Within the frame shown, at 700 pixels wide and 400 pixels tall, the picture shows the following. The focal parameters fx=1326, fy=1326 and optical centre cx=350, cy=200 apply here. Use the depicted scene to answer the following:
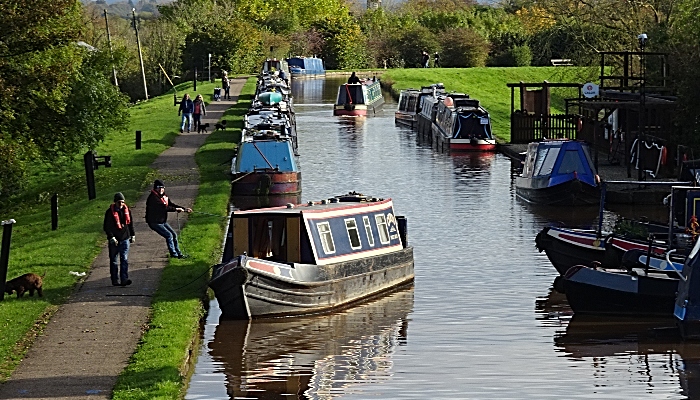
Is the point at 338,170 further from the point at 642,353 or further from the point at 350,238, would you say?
the point at 642,353

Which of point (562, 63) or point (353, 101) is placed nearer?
point (353, 101)

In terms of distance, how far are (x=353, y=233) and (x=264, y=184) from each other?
1301 centimetres

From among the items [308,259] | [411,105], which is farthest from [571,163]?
[411,105]

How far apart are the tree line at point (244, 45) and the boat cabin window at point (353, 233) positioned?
712 centimetres

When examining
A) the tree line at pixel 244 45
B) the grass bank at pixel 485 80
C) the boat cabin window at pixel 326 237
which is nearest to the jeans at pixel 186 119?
the tree line at pixel 244 45

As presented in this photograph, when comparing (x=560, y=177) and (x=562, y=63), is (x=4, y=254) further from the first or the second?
(x=562, y=63)

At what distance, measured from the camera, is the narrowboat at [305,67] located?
313ft

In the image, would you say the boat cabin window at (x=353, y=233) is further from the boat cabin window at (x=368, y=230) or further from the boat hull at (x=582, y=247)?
the boat hull at (x=582, y=247)

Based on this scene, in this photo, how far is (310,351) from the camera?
20219mm

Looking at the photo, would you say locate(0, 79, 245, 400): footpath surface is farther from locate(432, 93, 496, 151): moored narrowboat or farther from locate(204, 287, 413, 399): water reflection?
locate(432, 93, 496, 151): moored narrowboat

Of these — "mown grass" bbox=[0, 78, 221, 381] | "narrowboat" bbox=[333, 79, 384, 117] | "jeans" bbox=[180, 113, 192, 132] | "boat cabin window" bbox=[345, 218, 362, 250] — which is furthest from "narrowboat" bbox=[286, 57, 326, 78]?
"boat cabin window" bbox=[345, 218, 362, 250]

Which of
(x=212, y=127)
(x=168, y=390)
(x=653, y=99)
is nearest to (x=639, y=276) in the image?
(x=168, y=390)

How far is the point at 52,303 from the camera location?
21281mm

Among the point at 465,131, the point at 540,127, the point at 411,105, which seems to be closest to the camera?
the point at 540,127
